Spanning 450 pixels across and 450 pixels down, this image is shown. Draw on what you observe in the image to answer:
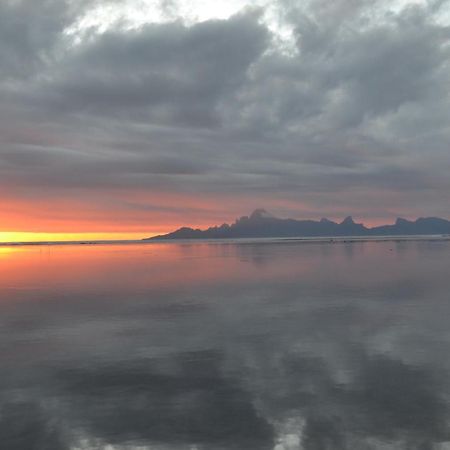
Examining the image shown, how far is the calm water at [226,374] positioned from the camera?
10.8 meters

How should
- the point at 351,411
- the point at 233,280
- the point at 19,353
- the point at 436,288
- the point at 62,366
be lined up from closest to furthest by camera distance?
the point at 351,411 → the point at 62,366 → the point at 19,353 → the point at 436,288 → the point at 233,280

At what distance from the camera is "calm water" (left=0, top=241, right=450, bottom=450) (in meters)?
10.8

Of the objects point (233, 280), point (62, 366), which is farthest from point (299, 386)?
point (233, 280)

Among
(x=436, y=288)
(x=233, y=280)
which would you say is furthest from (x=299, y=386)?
(x=233, y=280)

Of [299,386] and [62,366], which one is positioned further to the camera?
[62,366]

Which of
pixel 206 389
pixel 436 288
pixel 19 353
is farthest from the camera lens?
pixel 436 288

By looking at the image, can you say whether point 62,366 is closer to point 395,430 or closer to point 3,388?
point 3,388

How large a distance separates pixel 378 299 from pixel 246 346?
15.9 m

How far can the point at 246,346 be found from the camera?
18938mm

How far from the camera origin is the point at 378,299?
104 ft

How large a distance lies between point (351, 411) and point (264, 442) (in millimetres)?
2836

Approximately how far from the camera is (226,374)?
50.1ft

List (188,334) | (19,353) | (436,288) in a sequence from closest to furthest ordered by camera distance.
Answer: (19,353) < (188,334) < (436,288)

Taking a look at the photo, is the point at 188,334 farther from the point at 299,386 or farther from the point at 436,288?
Answer: the point at 436,288
